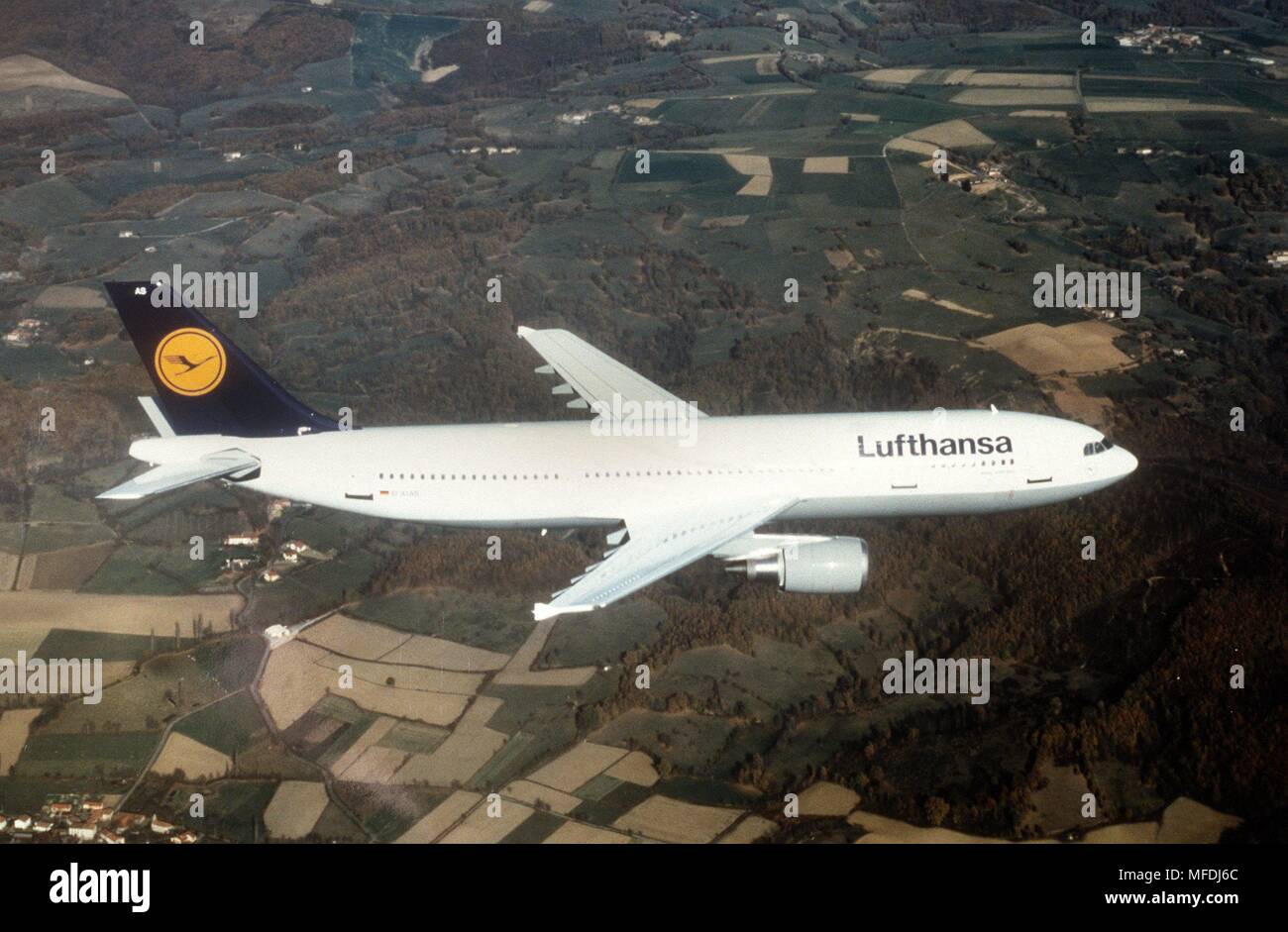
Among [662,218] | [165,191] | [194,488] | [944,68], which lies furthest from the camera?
[944,68]

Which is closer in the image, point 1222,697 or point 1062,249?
point 1222,697

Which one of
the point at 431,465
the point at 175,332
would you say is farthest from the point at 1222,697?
the point at 175,332

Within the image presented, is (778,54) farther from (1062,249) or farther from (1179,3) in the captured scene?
(1062,249)
